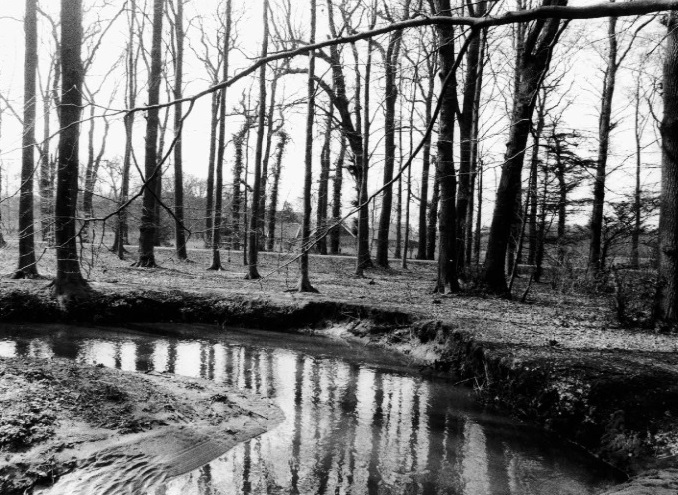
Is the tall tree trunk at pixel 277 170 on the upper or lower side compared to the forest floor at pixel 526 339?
upper

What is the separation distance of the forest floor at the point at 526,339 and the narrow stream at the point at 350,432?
41cm

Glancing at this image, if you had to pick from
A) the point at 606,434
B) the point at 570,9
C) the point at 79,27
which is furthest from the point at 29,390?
the point at 79,27

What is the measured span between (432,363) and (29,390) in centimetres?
584

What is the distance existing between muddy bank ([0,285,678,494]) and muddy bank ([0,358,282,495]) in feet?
10.2

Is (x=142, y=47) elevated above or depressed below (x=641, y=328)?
above

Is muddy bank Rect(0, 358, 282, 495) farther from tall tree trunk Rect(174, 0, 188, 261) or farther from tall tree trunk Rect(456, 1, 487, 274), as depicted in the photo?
tall tree trunk Rect(174, 0, 188, 261)

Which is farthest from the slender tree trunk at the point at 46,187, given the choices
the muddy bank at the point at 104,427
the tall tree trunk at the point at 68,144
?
the muddy bank at the point at 104,427

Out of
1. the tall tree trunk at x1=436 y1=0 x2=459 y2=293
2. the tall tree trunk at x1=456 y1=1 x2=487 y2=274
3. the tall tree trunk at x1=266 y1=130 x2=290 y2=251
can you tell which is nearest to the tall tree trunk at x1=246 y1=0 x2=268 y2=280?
the tall tree trunk at x1=436 y1=0 x2=459 y2=293

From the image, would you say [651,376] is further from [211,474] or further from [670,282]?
[211,474]

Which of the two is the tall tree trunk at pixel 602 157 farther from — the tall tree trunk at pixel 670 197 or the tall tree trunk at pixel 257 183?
the tall tree trunk at pixel 257 183

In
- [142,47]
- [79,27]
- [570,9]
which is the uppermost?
[142,47]

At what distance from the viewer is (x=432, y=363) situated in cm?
858

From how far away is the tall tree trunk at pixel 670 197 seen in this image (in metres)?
8.36

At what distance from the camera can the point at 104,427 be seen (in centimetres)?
453
